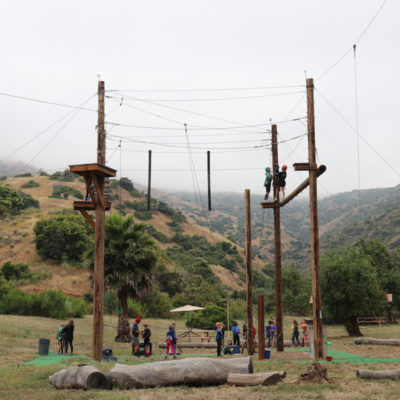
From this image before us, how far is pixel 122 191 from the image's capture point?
120562 millimetres

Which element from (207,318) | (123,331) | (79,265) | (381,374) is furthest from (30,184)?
(381,374)

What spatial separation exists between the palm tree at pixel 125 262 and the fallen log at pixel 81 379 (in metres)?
14.7

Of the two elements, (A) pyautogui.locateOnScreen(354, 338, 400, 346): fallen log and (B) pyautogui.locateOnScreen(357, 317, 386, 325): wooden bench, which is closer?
(A) pyautogui.locateOnScreen(354, 338, 400, 346): fallen log

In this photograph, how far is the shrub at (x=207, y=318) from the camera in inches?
1672

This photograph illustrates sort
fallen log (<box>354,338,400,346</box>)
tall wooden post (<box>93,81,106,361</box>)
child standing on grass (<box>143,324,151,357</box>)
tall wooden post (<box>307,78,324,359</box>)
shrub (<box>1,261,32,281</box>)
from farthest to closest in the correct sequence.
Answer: shrub (<box>1,261,32,281</box>) → fallen log (<box>354,338,400,346</box>) → child standing on grass (<box>143,324,151,357</box>) → tall wooden post (<box>93,81,106,361</box>) → tall wooden post (<box>307,78,324,359</box>)

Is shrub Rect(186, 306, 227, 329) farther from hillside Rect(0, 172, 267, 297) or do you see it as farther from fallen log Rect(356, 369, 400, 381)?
fallen log Rect(356, 369, 400, 381)

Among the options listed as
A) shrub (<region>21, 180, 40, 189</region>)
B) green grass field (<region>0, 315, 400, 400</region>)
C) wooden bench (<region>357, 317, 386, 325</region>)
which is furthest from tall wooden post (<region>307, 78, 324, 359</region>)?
shrub (<region>21, 180, 40, 189</region>)

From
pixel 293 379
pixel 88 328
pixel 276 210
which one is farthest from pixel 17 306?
pixel 293 379

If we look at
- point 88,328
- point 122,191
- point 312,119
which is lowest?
point 88,328

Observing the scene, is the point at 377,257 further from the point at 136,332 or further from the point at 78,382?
the point at 78,382

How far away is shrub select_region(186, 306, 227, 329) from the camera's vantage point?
42.5 metres

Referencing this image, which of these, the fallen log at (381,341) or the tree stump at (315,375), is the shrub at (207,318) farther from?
the tree stump at (315,375)

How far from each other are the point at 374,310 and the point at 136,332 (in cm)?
1915

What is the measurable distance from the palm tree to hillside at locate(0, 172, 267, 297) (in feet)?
43.6
